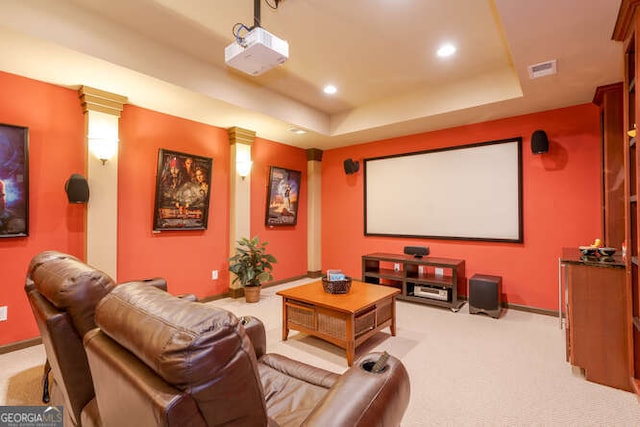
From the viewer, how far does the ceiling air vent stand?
282 centimetres

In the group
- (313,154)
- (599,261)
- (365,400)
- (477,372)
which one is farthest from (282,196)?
(365,400)

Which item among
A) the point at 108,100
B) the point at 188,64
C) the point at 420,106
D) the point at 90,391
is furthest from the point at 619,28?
the point at 108,100

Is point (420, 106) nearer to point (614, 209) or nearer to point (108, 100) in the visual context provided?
point (614, 209)

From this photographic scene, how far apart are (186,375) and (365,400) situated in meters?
0.59

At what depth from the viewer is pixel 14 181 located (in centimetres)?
284

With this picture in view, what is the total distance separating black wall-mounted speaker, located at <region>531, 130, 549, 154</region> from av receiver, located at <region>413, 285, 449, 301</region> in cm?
211

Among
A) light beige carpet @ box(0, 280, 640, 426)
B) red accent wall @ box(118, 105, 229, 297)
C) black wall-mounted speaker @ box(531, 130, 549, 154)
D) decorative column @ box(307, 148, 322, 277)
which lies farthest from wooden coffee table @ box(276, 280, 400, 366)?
decorative column @ box(307, 148, 322, 277)

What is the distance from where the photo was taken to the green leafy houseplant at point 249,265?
4.41 m

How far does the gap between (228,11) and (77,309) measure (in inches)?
96.8

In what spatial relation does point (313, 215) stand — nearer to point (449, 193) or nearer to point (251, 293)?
point (251, 293)

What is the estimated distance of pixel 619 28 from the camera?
226cm

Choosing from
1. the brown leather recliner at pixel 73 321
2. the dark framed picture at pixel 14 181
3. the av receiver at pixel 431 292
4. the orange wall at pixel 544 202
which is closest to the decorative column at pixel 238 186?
the dark framed picture at pixel 14 181

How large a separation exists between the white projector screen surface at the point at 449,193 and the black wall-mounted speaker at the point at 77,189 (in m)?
4.01

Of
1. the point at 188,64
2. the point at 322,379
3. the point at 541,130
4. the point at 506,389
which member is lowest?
the point at 506,389
